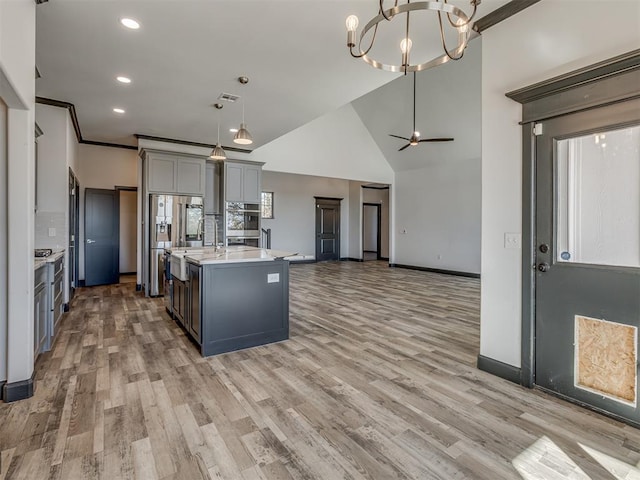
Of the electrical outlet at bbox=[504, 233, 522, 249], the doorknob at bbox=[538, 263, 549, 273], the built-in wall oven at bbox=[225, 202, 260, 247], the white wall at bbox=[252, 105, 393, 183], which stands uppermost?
the white wall at bbox=[252, 105, 393, 183]

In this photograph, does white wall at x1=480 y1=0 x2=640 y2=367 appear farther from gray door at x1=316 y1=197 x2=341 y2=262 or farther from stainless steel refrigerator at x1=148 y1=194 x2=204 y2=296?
gray door at x1=316 y1=197 x2=341 y2=262

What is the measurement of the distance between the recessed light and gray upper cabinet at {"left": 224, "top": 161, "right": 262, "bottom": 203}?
165 inches

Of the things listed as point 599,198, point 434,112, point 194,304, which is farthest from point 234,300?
point 434,112

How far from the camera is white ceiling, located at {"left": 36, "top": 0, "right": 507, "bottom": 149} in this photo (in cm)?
268

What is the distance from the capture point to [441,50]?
3346 mm

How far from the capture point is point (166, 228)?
6.14 meters

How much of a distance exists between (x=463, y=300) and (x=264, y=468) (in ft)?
15.6

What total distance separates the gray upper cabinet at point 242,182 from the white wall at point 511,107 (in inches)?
212

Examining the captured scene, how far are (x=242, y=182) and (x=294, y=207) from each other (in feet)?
→ 12.6

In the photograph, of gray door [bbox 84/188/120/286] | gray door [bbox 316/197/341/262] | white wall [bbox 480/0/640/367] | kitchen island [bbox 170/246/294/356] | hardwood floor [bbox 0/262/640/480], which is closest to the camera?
hardwood floor [bbox 0/262/640/480]

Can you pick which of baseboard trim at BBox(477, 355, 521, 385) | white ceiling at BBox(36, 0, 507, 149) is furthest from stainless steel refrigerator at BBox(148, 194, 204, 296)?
baseboard trim at BBox(477, 355, 521, 385)

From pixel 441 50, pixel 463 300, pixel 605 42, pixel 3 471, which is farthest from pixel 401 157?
pixel 3 471

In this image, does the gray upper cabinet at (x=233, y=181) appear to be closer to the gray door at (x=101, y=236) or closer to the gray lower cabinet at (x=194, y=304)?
the gray door at (x=101, y=236)

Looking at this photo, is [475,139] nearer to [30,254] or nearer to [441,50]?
[441,50]
